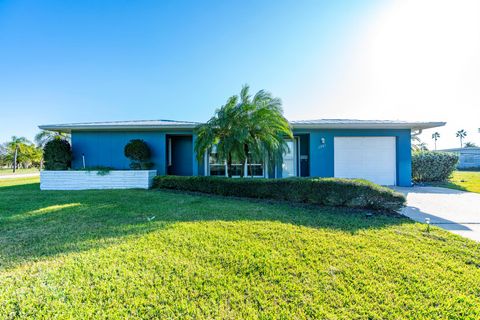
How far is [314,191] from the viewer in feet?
19.2

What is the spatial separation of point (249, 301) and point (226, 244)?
48.7 inches

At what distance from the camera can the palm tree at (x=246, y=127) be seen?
764 cm

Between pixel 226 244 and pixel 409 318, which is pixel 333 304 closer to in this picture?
pixel 409 318

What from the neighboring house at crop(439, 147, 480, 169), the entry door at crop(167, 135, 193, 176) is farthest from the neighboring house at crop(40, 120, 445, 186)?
the neighboring house at crop(439, 147, 480, 169)

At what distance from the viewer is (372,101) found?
1308cm

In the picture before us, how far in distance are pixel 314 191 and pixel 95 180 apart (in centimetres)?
994

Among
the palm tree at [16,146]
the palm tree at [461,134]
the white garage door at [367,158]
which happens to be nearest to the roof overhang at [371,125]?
the white garage door at [367,158]

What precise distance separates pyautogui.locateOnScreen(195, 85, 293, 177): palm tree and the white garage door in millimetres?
4312

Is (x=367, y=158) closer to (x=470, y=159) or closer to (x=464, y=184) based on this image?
(x=464, y=184)

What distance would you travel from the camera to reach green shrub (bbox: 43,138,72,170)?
32.2ft

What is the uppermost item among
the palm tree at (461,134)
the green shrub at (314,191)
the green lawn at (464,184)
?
the palm tree at (461,134)

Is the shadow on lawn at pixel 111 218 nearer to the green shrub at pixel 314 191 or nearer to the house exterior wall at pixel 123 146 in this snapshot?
the green shrub at pixel 314 191

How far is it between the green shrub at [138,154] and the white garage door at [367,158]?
32.3ft

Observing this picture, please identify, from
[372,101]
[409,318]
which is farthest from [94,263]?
[372,101]
